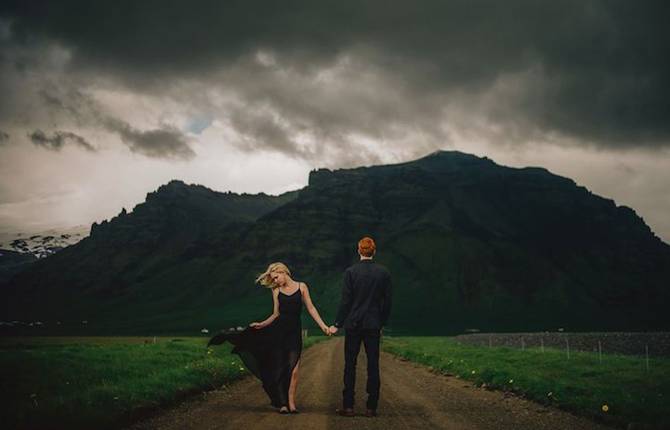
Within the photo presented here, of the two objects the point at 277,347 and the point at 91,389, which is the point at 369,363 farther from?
the point at 91,389

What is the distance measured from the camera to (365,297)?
1338 centimetres

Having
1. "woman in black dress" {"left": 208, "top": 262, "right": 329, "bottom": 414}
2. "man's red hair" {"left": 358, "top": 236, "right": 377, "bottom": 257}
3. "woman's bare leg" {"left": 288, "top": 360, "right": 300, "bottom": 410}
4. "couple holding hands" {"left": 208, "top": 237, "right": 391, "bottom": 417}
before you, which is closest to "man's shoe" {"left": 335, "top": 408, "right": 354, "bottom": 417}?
"couple holding hands" {"left": 208, "top": 237, "right": 391, "bottom": 417}

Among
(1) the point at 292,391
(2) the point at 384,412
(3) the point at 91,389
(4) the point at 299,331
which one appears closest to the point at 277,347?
(4) the point at 299,331

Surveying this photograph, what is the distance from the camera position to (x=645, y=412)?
40.8 ft

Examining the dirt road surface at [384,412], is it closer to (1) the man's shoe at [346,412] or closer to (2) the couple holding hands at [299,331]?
(1) the man's shoe at [346,412]

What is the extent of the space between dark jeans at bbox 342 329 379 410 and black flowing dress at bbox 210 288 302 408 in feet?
4.73

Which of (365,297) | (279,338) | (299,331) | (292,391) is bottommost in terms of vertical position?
(292,391)

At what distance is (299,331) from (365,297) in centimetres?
215

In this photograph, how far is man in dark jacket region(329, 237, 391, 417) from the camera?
13.0m

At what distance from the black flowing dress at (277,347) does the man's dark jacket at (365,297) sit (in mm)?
1357

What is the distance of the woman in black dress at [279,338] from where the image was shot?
13.7 m

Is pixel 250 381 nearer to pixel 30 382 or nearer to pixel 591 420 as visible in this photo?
pixel 30 382

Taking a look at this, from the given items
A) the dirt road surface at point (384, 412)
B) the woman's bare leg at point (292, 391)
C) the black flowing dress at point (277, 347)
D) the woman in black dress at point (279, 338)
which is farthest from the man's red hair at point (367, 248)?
the dirt road surface at point (384, 412)

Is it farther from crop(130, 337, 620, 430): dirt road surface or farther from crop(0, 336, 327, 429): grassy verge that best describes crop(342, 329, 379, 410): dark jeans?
crop(0, 336, 327, 429): grassy verge
